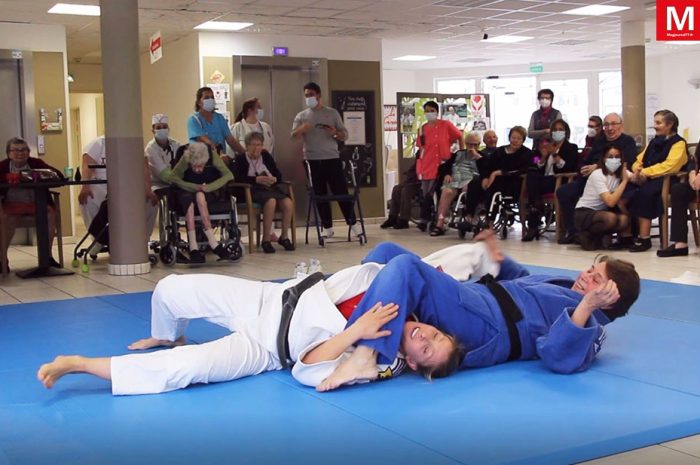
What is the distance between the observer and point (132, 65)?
751 centimetres

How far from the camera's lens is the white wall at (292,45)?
12.3m

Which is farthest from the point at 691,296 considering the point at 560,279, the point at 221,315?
the point at 221,315

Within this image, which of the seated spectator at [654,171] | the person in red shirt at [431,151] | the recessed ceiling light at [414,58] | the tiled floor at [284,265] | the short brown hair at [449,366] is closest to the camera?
the short brown hair at [449,366]

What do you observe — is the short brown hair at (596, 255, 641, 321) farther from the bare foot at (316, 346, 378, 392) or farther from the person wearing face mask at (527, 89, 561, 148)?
the person wearing face mask at (527, 89, 561, 148)

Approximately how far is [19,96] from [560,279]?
9.38 m

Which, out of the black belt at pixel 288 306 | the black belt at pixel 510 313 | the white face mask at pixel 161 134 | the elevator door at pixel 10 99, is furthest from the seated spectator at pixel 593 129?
the elevator door at pixel 10 99

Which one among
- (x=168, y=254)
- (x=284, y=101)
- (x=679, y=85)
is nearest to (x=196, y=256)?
(x=168, y=254)

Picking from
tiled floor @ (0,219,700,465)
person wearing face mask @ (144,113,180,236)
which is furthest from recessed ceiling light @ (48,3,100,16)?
tiled floor @ (0,219,700,465)

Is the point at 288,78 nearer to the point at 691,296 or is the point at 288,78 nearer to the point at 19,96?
the point at 19,96

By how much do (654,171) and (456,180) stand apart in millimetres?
2894

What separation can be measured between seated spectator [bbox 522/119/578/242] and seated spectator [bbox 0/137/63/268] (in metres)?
4.78

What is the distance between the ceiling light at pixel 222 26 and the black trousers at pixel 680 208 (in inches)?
250

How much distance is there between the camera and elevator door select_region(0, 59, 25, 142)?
11234mm

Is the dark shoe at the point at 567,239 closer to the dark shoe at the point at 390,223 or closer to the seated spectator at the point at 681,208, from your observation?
the seated spectator at the point at 681,208
